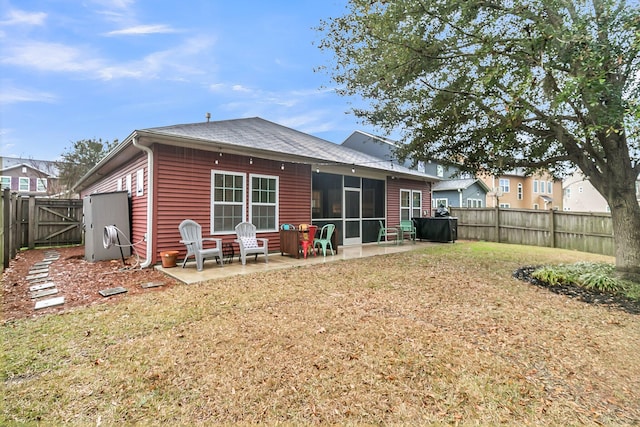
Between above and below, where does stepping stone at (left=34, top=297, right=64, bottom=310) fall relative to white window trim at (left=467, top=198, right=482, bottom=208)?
below

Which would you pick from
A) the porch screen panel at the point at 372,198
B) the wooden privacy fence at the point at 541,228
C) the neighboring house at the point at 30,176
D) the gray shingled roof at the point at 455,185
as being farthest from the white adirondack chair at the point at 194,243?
the neighboring house at the point at 30,176

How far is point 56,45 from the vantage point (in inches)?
206

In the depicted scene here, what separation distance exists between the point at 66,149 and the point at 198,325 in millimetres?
26588

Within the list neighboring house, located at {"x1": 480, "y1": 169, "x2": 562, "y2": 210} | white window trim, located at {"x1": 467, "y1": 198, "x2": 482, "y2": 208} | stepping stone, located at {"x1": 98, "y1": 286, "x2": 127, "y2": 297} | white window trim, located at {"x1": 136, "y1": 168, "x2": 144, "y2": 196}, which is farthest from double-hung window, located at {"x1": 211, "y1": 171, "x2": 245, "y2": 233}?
neighboring house, located at {"x1": 480, "y1": 169, "x2": 562, "y2": 210}

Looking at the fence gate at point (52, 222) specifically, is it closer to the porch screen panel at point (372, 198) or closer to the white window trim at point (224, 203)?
the white window trim at point (224, 203)

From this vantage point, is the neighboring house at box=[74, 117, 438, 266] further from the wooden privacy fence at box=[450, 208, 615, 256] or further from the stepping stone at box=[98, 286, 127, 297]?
the wooden privacy fence at box=[450, 208, 615, 256]

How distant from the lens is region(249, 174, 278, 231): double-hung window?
24.8 ft

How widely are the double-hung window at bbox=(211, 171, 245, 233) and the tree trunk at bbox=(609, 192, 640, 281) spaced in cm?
761

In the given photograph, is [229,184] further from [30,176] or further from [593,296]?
[30,176]

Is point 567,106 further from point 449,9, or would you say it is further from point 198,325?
point 198,325

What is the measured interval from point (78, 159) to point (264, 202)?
73.9 ft

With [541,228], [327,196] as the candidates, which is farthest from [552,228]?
[327,196]

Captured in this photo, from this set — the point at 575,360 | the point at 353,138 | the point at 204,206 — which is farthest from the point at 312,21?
the point at 353,138

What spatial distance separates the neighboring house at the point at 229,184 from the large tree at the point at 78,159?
580 inches
